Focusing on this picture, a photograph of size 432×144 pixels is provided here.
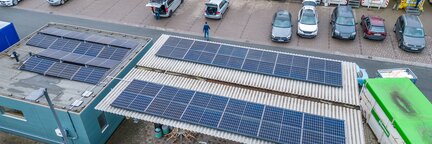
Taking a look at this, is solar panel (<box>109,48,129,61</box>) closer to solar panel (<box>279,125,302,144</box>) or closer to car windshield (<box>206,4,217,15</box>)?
solar panel (<box>279,125,302,144</box>)

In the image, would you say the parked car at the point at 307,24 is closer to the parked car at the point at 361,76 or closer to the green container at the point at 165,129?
the parked car at the point at 361,76

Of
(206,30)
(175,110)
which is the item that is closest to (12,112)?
(175,110)

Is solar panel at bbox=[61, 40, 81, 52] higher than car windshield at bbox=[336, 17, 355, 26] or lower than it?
higher

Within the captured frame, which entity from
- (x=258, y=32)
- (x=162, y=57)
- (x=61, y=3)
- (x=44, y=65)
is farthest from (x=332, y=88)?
(x=61, y=3)

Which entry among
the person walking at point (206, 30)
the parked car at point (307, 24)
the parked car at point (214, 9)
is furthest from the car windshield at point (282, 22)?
the person walking at point (206, 30)

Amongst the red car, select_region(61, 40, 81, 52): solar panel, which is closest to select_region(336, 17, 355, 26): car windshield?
the red car

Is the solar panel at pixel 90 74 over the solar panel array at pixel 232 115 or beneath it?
over
